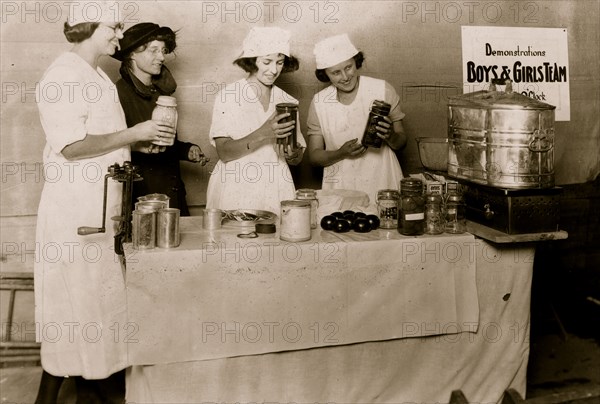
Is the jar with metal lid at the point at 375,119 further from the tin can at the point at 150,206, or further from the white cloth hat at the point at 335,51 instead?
the tin can at the point at 150,206

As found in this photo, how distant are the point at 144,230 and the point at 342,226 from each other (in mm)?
980

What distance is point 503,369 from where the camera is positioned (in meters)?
3.22

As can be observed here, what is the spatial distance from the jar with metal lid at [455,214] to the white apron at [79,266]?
1.77 metres

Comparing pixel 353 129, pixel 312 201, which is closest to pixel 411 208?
pixel 312 201

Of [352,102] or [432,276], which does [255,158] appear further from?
[432,276]

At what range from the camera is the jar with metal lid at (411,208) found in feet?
9.71

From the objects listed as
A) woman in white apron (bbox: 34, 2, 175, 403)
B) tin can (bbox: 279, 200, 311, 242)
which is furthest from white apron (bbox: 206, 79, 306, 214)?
tin can (bbox: 279, 200, 311, 242)

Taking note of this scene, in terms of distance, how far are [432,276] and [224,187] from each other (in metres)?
1.51

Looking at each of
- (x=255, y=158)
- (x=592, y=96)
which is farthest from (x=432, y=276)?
(x=592, y=96)

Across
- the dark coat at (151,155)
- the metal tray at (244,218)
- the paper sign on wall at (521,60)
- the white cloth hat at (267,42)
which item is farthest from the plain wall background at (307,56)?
the metal tray at (244,218)

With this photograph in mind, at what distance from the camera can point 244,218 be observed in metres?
3.19

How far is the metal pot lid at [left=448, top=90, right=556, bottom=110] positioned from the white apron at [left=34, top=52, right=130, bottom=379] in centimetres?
194

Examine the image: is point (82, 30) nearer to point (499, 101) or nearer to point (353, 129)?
point (353, 129)

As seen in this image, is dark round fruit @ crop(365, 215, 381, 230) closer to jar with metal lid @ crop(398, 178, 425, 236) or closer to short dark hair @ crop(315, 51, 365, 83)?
jar with metal lid @ crop(398, 178, 425, 236)
